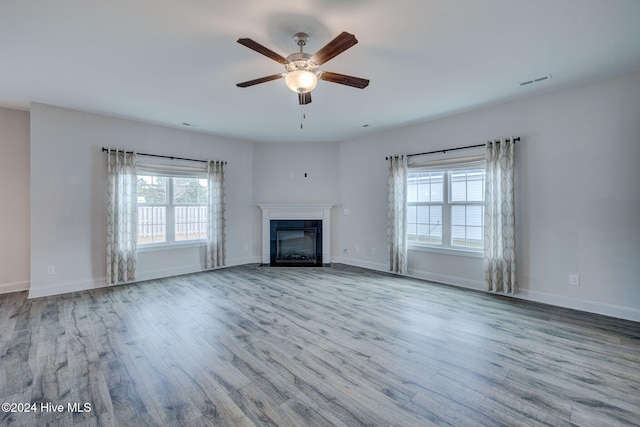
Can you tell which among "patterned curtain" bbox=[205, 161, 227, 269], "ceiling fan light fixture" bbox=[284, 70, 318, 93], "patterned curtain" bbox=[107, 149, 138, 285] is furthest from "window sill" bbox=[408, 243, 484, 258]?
"patterned curtain" bbox=[107, 149, 138, 285]

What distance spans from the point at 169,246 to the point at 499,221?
5545mm

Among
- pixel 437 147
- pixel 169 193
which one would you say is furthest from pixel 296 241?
pixel 437 147

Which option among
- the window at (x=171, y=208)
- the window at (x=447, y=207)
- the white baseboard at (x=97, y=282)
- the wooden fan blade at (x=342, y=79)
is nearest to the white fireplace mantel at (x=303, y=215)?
the window at (x=171, y=208)

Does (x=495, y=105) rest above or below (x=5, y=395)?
above

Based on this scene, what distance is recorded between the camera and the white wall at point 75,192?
396 cm

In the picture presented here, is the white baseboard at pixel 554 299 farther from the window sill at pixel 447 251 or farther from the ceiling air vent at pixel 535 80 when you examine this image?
the ceiling air vent at pixel 535 80

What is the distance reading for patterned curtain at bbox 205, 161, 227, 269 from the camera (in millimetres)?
5512

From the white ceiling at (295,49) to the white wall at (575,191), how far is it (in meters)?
0.31

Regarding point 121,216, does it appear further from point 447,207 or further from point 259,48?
point 447,207

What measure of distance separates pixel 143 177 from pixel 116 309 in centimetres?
238

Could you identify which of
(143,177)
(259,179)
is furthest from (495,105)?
(143,177)

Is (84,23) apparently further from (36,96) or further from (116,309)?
(116,309)

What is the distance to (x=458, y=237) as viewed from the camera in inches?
178

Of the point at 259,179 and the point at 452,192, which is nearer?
the point at 452,192
